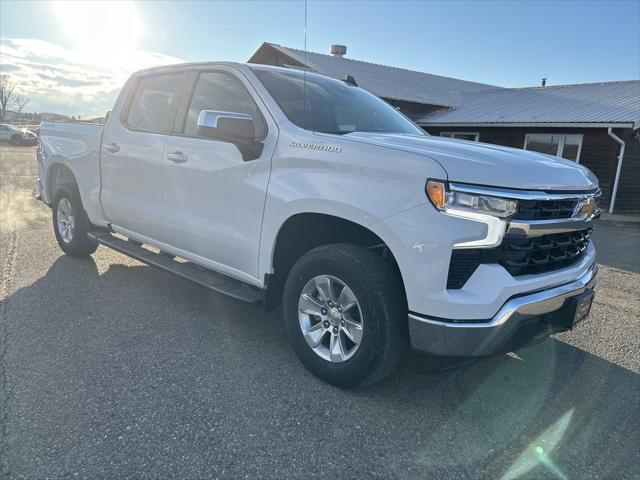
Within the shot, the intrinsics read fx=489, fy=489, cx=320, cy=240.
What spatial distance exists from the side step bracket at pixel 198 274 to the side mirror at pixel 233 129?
3.12 feet

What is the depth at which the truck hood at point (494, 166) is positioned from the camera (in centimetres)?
246

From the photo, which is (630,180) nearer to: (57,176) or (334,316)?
(334,316)

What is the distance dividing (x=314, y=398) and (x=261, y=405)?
1.08 feet

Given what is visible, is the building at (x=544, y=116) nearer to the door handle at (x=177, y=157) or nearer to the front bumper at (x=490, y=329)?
the door handle at (x=177, y=157)

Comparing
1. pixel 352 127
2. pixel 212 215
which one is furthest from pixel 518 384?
pixel 212 215

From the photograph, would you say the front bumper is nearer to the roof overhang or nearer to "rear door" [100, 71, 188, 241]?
"rear door" [100, 71, 188, 241]

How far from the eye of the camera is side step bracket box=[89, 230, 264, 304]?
11.5 ft

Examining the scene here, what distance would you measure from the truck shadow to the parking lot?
1cm

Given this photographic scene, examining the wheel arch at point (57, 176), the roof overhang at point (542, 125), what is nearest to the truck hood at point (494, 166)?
the wheel arch at point (57, 176)

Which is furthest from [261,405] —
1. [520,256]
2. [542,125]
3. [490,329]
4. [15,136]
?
[15,136]

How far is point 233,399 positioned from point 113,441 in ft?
2.28

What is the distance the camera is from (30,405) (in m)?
2.79

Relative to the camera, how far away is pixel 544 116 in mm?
15883

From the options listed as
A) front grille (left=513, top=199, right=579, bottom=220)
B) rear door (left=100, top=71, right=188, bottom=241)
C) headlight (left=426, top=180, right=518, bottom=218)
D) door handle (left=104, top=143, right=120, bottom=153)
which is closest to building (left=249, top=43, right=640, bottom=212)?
rear door (left=100, top=71, right=188, bottom=241)
